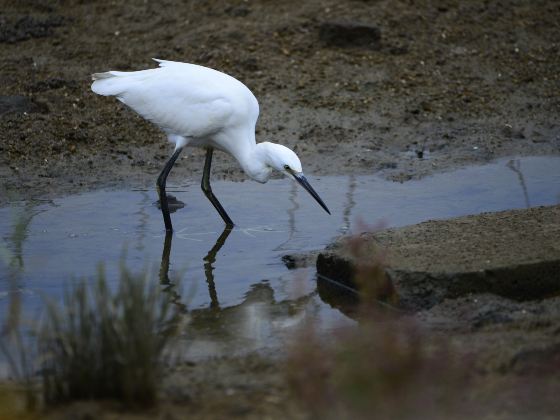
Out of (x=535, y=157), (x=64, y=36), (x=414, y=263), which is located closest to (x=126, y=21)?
(x=64, y=36)

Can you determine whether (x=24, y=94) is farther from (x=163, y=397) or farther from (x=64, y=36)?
(x=163, y=397)

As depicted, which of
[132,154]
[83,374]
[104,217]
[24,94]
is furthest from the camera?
[24,94]

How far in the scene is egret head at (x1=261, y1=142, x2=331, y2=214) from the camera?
6613mm

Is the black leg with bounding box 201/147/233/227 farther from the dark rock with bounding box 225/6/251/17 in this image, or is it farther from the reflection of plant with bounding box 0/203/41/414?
→ the dark rock with bounding box 225/6/251/17

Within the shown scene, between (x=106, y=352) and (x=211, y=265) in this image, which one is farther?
(x=211, y=265)

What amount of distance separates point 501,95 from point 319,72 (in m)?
1.70

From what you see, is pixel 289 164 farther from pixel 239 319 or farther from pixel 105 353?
pixel 105 353

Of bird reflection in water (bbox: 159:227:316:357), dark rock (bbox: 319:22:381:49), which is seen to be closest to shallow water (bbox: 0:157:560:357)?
bird reflection in water (bbox: 159:227:316:357)

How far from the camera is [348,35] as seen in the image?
9.77 metres

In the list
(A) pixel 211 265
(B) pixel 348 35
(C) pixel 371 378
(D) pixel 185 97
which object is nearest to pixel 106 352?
(C) pixel 371 378

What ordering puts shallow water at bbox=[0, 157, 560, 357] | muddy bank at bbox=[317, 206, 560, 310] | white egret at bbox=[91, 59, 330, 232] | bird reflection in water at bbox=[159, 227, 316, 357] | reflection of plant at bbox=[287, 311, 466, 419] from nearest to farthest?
reflection of plant at bbox=[287, 311, 466, 419], bird reflection in water at bbox=[159, 227, 316, 357], muddy bank at bbox=[317, 206, 560, 310], shallow water at bbox=[0, 157, 560, 357], white egret at bbox=[91, 59, 330, 232]

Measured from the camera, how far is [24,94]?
29.2ft

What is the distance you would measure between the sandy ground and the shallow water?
13.1 inches

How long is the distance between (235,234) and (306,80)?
9.07 feet
